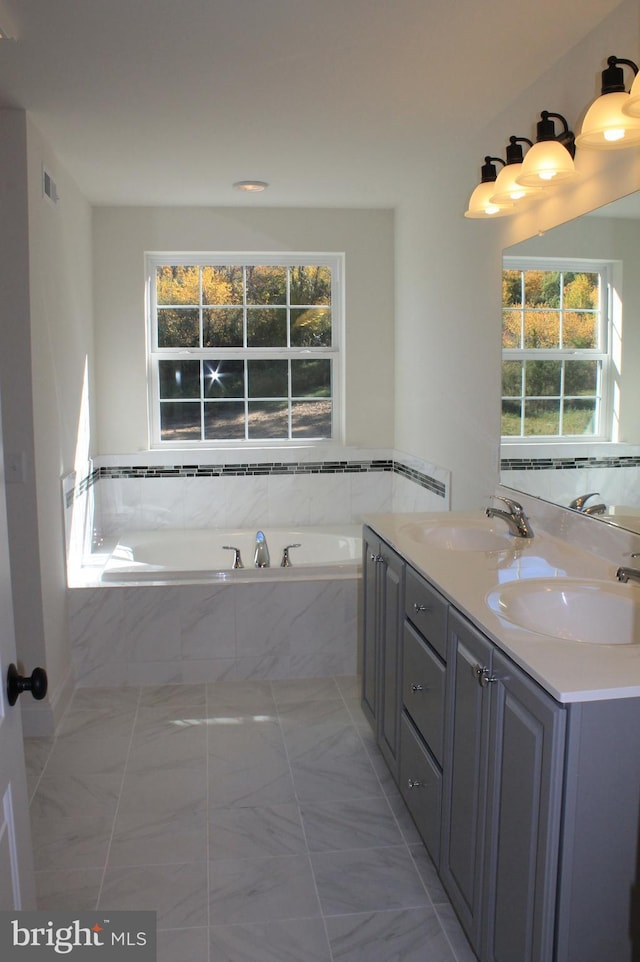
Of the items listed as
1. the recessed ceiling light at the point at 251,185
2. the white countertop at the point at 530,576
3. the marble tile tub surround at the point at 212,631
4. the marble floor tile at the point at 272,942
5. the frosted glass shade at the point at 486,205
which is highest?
the recessed ceiling light at the point at 251,185

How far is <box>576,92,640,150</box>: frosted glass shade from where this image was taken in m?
1.96

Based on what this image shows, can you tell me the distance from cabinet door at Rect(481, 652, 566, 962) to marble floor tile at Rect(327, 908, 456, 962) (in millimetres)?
263

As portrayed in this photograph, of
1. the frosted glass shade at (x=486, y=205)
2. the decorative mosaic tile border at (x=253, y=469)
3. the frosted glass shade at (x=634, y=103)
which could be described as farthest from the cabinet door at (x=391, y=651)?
the decorative mosaic tile border at (x=253, y=469)

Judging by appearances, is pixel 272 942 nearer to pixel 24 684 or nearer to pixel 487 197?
pixel 24 684

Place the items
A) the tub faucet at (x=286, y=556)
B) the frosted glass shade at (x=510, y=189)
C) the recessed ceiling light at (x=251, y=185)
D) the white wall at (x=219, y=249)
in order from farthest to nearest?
the white wall at (x=219, y=249) → the tub faucet at (x=286, y=556) → the recessed ceiling light at (x=251, y=185) → the frosted glass shade at (x=510, y=189)

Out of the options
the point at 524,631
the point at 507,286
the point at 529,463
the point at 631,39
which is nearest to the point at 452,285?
the point at 507,286

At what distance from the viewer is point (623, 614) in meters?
1.92

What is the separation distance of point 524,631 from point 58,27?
205cm

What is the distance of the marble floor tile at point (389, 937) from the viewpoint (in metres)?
1.99

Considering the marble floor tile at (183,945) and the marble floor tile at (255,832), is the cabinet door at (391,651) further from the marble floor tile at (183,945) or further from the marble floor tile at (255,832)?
the marble floor tile at (183,945)

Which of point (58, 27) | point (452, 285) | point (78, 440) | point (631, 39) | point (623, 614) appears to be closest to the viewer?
point (623, 614)

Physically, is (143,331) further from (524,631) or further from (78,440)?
(524,631)

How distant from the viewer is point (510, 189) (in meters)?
2.61

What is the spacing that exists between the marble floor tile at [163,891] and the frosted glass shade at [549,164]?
2229 millimetres
